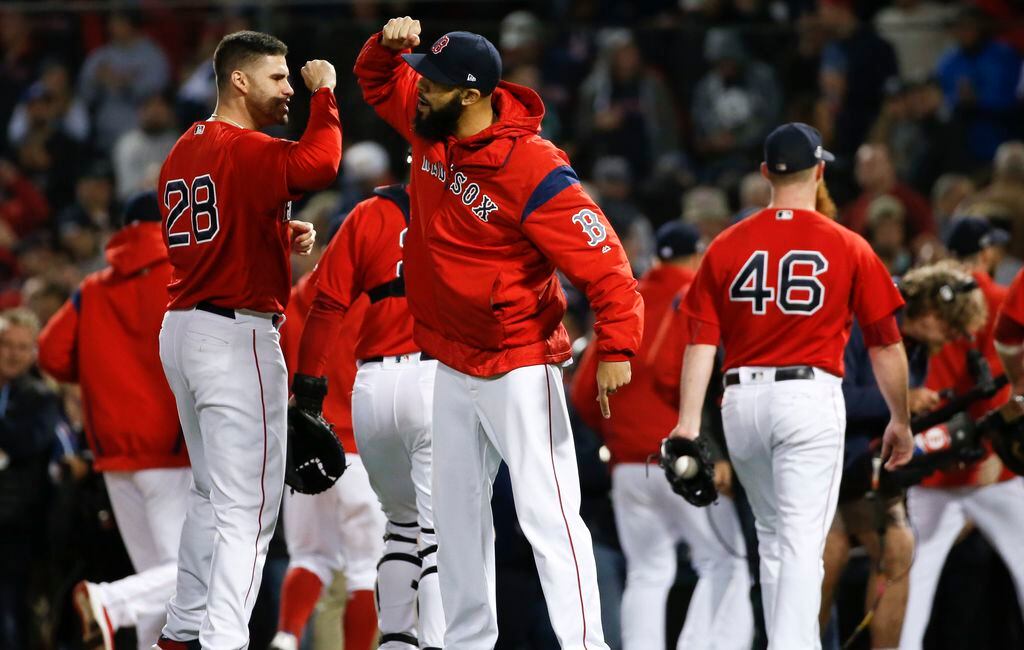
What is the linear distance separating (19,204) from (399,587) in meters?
8.26

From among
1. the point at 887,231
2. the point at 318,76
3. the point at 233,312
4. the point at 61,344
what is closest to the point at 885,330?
the point at 318,76

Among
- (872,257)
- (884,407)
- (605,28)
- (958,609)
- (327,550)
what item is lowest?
(958,609)

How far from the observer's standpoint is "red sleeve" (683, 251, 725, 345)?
6562 mm

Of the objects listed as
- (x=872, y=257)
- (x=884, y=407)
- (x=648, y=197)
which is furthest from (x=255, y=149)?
(x=648, y=197)

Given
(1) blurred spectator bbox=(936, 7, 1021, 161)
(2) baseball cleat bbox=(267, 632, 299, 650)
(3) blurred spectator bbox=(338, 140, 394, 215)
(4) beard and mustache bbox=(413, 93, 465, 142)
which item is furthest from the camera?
(1) blurred spectator bbox=(936, 7, 1021, 161)

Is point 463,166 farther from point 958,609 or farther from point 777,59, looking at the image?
point 777,59

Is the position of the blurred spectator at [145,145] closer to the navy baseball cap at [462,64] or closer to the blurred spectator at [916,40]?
the blurred spectator at [916,40]

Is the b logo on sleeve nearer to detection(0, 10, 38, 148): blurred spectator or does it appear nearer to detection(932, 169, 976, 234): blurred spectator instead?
detection(932, 169, 976, 234): blurred spectator

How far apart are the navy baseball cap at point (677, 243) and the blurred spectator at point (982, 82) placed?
4.96 meters

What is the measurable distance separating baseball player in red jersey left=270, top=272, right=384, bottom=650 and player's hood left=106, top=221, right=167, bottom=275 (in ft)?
2.38

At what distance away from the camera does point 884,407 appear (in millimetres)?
7391

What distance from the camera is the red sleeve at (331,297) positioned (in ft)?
20.4

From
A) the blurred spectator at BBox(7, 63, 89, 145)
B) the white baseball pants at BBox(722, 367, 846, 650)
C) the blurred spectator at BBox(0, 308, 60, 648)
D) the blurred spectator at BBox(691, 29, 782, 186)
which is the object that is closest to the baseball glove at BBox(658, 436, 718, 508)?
the white baseball pants at BBox(722, 367, 846, 650)

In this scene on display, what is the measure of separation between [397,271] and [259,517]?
1.22 meters
